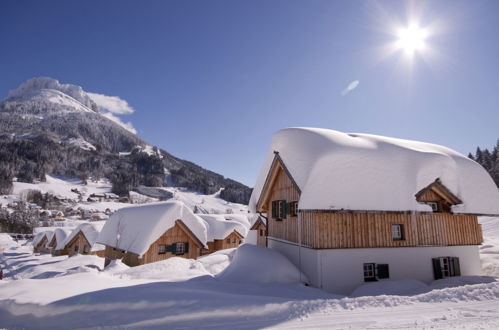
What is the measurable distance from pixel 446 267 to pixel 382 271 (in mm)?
4476

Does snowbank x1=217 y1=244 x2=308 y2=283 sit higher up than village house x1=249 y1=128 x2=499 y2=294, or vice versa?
village house x1=249 y1=128 x2=499 y2=294

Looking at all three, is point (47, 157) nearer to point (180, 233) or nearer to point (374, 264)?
point (180, 233)

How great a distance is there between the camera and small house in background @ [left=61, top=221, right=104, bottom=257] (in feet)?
122

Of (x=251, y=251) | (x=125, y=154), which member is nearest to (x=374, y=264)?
(x=251, y=251)

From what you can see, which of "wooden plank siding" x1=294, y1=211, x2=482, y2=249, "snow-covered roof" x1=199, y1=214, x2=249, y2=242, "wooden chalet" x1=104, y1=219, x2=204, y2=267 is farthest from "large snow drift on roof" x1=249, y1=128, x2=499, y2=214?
"snow-covered roof" x1=199, y1=214, x2=249, y2=242

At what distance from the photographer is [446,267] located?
49.3 ft

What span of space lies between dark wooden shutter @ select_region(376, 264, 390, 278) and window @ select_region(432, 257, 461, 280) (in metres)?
3.10

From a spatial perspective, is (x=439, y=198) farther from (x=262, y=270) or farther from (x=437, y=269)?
(x=262, y=270)

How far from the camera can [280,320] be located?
6.57 m

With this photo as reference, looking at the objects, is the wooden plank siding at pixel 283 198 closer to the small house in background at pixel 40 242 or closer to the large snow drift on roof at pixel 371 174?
the large snow drift on roof at pixel 371 174

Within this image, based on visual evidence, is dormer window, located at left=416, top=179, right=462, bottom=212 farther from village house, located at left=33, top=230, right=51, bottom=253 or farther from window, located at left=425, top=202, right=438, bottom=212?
village house, located at left=33, top=230, right=51, bottom=253

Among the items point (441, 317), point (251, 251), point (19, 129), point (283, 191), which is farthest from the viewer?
point (19, 129)

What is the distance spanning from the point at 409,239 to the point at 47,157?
179 metres

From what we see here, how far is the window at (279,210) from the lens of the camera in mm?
16891
